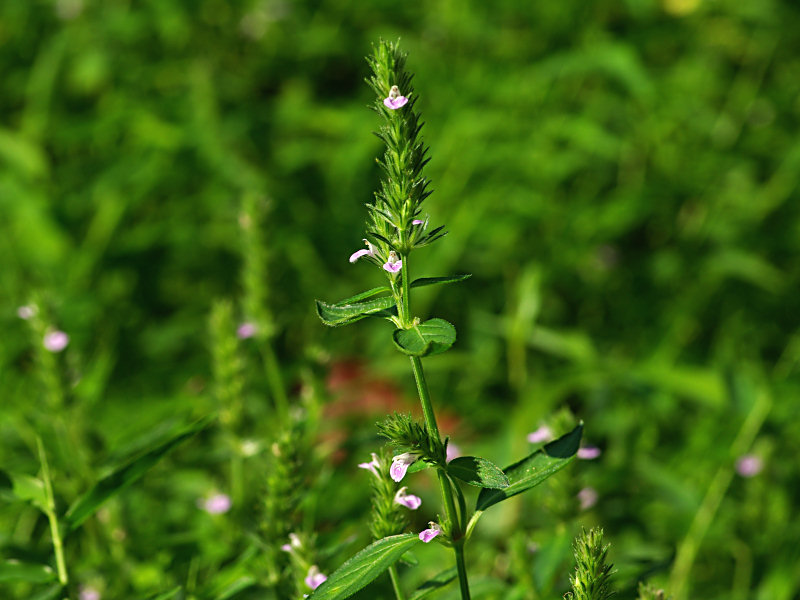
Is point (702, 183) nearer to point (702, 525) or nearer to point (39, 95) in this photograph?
point (702, 525)

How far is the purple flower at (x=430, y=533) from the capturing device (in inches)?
41.8

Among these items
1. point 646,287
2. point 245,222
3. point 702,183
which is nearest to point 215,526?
point 245,222

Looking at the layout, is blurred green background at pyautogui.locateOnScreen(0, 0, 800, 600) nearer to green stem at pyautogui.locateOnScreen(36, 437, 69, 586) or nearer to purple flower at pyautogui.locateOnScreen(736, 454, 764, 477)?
purple flower at pyautogui.locateOnScreen(736, 454, 764, 477)

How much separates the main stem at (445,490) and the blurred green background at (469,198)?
5.31 ft

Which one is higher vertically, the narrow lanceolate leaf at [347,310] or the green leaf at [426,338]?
the narrow lanceolate leaf at [347,310]

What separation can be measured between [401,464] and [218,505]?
945mm

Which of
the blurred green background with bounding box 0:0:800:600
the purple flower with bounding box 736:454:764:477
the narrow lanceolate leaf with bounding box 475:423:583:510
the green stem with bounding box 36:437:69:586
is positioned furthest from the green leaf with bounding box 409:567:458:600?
the blurred green background with bounding box 0:0:800:600

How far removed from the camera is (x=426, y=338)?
1.02 m

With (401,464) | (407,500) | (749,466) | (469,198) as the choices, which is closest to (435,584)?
(407,500)

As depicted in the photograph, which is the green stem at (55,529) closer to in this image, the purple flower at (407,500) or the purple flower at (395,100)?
the purple flower at (407,500)

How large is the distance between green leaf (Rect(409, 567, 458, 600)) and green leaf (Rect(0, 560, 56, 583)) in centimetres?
57

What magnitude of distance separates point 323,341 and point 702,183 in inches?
86.2

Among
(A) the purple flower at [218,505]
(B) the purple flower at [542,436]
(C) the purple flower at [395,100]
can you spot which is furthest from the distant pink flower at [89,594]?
(C) the purple flower at [395,100]

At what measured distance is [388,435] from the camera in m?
1.05
